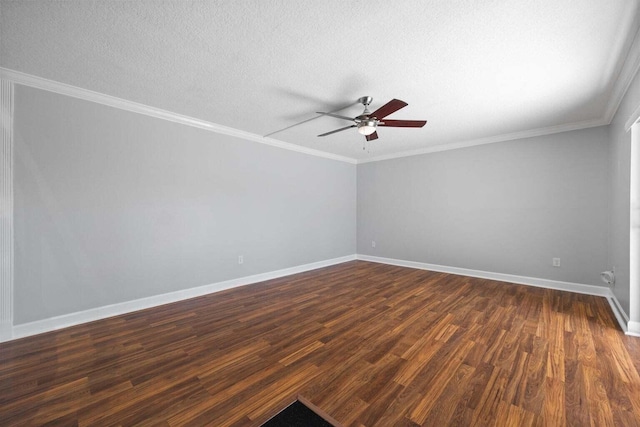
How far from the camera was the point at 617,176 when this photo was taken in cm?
285

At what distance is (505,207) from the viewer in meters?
4.07

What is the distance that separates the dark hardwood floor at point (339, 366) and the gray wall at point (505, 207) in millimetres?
914

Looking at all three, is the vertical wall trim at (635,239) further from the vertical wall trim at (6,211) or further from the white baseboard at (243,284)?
the vertical wall trim at (6,211)

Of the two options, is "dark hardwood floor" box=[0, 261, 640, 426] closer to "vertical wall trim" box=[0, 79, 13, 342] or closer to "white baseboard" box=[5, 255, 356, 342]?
"white baseboard" box=[5, 255, 356, 342]

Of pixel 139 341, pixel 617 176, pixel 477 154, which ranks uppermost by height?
pixel 477 154

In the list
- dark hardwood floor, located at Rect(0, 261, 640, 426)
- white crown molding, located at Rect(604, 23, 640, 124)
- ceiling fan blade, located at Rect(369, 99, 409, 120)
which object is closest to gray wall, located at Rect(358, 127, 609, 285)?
white crown molding, located at Rect(604, 23, 640, 124)

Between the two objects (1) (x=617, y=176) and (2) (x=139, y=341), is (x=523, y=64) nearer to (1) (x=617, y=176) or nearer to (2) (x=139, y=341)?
(1) (x=617, y=176)

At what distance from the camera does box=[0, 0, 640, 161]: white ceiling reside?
1553mm

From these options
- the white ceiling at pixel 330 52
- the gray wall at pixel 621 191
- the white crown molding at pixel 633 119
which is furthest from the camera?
the gray wall at pixel 621 191

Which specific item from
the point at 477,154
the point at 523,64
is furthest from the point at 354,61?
the point at 477,154

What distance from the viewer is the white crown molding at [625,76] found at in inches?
73.5

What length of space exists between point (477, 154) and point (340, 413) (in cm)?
461

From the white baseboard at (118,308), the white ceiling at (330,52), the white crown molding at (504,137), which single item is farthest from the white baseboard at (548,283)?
the white baseboard at (118,308)

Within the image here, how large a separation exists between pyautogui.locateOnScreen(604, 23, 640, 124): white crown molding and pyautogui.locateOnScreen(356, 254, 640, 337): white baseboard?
230cm
